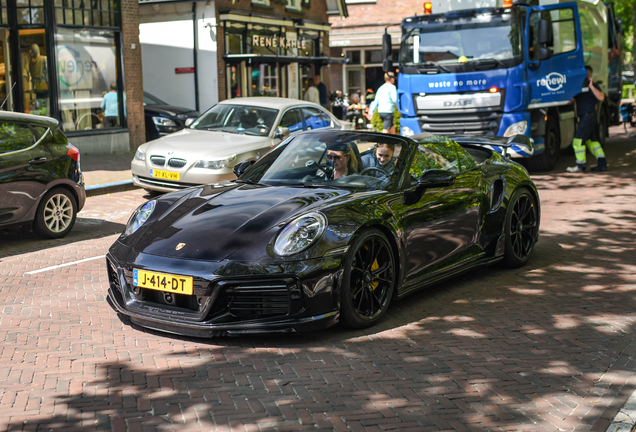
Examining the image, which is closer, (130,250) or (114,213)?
(130,250)

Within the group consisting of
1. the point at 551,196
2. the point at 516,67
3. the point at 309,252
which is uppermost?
the point at 516,67

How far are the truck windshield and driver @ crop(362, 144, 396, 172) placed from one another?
857 cm

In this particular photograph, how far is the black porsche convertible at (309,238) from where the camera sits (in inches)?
185

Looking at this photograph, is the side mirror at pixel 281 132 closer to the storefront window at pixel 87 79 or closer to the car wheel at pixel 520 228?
the car wheel at pixel 520 228

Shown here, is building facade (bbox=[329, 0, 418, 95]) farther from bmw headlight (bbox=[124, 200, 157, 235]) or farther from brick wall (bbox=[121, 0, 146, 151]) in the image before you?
bmw headlight (bbox=[124, 200, 157, 235])

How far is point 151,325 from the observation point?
15.9 feet

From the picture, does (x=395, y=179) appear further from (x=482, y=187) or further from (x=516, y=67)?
(x=516, y=67)

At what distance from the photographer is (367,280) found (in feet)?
17.0

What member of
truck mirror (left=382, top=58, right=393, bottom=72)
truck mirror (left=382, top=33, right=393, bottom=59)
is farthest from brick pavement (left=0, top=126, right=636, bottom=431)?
truck mirror (left=382, top=58, right=393, bottom=72)

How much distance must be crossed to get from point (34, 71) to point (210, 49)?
8.77 metres

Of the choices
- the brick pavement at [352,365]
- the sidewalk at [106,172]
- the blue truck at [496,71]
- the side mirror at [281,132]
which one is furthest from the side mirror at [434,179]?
the sidewalk at [106,172]

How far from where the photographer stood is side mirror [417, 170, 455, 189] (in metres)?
5.75

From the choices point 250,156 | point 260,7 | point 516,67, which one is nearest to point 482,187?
point 250,156

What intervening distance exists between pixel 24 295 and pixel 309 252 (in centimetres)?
278
